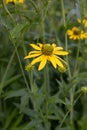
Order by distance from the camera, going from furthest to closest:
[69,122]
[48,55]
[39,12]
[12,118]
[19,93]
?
1. [12,118]
2. [69,122]
3. [19,93]
4. [39,12]
5. [48,55]

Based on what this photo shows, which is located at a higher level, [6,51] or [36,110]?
[6,51]

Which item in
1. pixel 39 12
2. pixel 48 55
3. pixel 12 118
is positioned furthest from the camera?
pixel 12 118

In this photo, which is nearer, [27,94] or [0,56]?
[27,94]

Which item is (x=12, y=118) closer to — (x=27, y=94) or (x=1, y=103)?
(x=1, y=103)

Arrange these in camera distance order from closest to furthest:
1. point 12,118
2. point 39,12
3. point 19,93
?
point 39,12
point 19,93
point 12,118

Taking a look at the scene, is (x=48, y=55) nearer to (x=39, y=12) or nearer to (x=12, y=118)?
(x=39, y=12)

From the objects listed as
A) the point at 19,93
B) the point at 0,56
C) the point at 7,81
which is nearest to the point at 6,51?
the point at 0,56

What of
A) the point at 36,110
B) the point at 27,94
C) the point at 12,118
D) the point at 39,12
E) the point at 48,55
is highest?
the point at 39,12

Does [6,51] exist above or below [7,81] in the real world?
above

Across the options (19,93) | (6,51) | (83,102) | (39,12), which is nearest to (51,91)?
(83,102)
